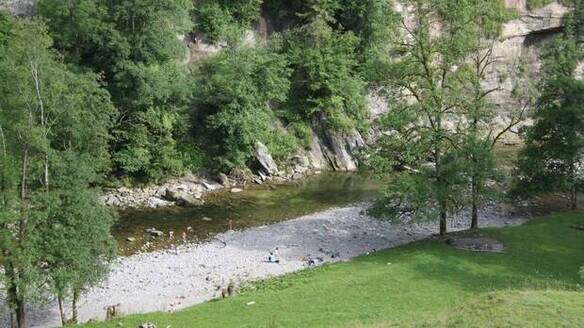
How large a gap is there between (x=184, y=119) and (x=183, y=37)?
1049 centimetres

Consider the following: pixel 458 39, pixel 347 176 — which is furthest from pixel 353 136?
pixel 458 39

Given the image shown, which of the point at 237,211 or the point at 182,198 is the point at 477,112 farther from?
the point at 182,198

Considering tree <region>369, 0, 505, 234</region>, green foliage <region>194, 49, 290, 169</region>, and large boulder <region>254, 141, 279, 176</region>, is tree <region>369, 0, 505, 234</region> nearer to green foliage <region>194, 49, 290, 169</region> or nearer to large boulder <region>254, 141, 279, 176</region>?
green foliage <region>194, 49, 290, 169</region>

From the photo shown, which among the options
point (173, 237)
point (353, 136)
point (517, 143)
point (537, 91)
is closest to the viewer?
point (173, 237)

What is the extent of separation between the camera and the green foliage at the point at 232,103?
5622 cm

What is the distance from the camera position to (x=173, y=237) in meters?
41.3

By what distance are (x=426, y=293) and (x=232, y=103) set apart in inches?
1260

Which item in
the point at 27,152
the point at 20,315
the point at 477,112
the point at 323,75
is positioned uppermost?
the point at 323,75

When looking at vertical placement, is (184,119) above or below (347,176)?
above

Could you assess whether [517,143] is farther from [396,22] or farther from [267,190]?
[396,22]

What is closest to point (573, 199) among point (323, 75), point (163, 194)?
point (323, 75)

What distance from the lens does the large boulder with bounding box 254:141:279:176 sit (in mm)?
58375

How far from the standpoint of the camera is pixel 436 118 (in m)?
39.0

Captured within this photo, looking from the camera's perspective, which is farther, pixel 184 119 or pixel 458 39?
pixel 184 119
